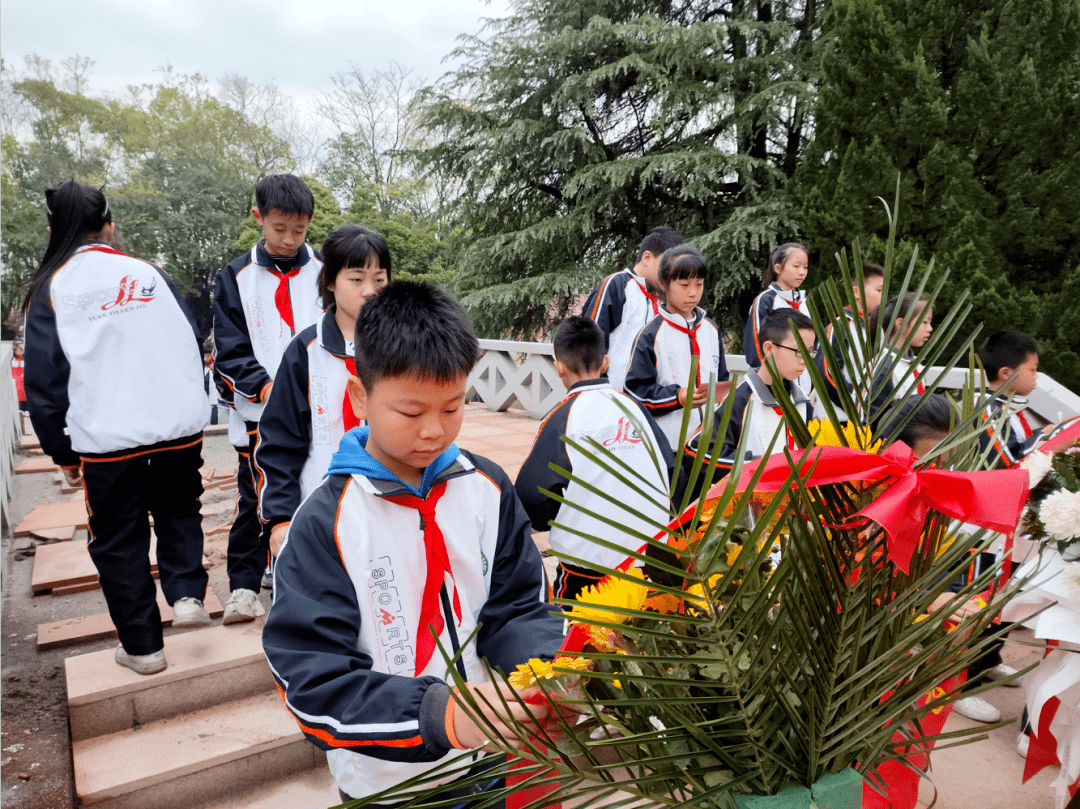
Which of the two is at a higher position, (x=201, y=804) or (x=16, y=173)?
(x=16, y=173)

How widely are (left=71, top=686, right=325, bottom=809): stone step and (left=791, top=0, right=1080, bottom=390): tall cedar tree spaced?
7077 millimetres

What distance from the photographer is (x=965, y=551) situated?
0.53m

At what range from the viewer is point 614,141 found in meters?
13.4

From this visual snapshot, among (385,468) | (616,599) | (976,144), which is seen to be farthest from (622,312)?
(976,144)

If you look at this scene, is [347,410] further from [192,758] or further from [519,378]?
[519,378]

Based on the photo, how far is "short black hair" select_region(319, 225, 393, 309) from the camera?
89.7 inches

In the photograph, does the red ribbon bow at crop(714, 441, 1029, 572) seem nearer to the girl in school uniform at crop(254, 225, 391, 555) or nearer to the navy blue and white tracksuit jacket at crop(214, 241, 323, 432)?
the girl in school uniform at crop(254, 225, 391, 555)

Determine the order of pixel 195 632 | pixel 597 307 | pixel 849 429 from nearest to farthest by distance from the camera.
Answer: pixel 849 429 < pixel 195 632 < pixel 597 307

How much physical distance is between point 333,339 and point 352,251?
28 centimetres

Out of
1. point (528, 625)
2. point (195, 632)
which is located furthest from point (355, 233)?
point (195, 632)

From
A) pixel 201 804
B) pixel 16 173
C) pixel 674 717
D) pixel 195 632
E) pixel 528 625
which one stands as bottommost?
pixel 201 804

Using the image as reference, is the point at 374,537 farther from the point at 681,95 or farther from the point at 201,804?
the point at 681,95

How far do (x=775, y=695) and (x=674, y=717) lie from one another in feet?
0.23

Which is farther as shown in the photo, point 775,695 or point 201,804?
point 201,804
